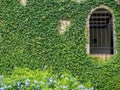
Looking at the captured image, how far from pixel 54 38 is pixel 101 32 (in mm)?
1489

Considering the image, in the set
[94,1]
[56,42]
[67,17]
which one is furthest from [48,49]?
[94,1]

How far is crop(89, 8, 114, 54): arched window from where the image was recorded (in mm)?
10555

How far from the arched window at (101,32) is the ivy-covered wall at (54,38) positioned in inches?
13.3

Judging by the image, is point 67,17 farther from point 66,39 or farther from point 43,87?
point 43,87

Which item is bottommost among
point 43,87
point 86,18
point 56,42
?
point 43,87

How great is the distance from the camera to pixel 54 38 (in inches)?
403

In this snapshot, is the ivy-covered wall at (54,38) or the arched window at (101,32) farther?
the arched window at (101,32)

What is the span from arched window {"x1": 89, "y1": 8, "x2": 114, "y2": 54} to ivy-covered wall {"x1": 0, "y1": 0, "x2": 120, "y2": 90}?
34 centimetres

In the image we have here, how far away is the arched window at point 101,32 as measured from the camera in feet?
34.6

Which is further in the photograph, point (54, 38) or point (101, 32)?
point (101, 32)

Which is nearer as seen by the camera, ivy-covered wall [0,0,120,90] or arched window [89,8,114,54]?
ivy-covered wall [0,0,120,90]

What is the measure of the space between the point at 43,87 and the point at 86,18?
A: 4.05 metres

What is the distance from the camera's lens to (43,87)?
6.62 metres

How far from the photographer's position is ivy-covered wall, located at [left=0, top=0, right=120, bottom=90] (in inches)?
402
